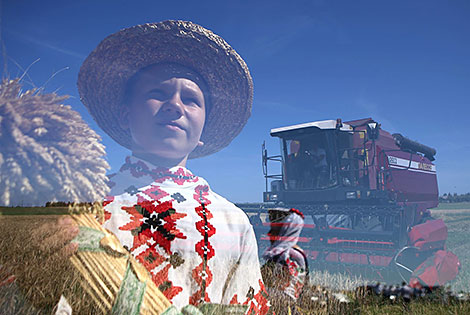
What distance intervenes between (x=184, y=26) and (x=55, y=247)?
0.89 meters

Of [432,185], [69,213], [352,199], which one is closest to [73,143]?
[69,213]

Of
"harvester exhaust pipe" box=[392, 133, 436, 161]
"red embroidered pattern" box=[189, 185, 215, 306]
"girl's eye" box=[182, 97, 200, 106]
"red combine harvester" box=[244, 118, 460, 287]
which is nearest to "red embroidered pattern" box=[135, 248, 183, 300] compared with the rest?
"red embroidered pattern" box=[189, 185, 215, 306]

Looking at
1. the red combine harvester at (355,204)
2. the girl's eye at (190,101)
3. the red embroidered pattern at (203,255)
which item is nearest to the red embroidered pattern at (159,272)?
the red embroidered pattern at (203,255)

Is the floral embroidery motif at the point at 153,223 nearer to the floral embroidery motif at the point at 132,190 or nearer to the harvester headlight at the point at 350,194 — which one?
the floral embroidery motif at the point at 132,190

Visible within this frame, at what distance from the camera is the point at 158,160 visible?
1172 mm

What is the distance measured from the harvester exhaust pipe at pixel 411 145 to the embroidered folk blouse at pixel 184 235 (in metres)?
7.60

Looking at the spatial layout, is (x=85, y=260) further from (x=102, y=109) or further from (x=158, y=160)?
(x=102, y=109)

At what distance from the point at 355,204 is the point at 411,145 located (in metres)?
2.83

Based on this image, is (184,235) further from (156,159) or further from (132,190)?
(156,159)

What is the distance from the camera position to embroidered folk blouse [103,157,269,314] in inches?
30.1

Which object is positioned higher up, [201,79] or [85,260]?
[201,79]

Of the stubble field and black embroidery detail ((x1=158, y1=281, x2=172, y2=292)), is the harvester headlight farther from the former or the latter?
black embroidery detail ((x1=158, y1=281, x2=172, y2=292))

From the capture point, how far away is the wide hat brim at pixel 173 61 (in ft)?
3.71

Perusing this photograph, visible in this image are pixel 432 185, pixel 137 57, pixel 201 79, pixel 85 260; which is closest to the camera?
pixel 85 260
